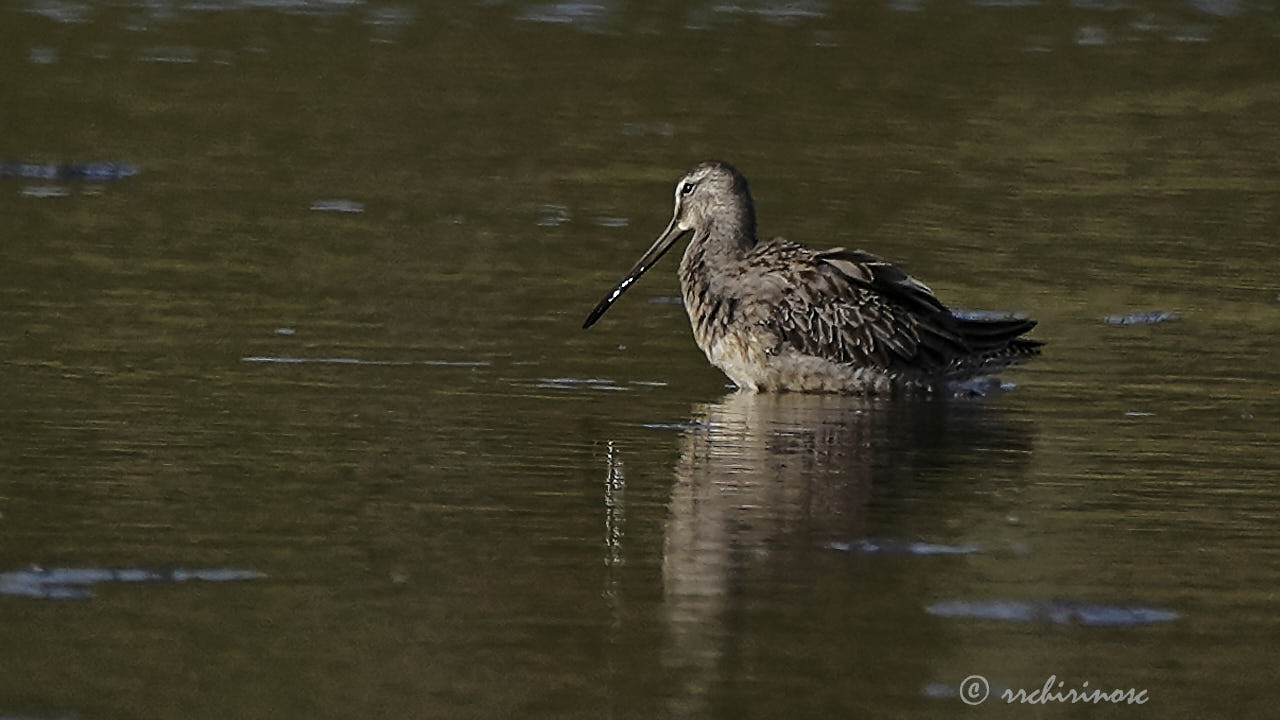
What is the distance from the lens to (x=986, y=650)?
5551mm

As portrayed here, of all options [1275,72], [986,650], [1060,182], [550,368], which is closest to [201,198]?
[550,368]

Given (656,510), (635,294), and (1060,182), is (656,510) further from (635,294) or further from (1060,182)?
(1060,182)

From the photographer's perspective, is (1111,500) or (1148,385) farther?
(1148,385)

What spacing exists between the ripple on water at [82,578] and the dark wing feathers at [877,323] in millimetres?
3652

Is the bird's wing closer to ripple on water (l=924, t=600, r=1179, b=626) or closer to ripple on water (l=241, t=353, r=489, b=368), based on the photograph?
ripple on water (l=241, t=353, r=489, b=368)

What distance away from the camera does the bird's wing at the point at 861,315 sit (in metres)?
9.20

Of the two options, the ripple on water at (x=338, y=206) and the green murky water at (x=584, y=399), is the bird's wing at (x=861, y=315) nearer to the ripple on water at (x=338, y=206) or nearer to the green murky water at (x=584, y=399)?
the green murky water at (x=584, y=399)

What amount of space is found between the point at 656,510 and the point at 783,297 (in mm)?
Result: 2623

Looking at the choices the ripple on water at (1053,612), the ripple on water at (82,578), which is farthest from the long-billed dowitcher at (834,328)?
the ripple on water at (82,578)

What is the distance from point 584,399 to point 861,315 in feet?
4.48

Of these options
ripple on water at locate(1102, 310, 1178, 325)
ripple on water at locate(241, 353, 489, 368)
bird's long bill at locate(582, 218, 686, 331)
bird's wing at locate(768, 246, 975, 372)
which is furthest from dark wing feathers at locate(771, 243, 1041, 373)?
ripple on water at locate(241, 353, 489, 368)

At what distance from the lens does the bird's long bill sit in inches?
386

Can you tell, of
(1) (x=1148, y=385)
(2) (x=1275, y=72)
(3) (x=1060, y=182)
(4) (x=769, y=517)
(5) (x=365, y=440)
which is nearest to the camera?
(4) (x=769, y=517)

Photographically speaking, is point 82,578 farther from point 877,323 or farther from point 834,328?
point 877,323
